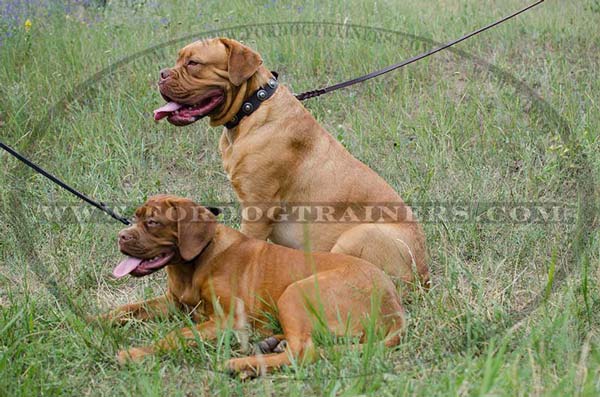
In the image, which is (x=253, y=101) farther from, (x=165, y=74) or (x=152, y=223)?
(x=152, y=223)

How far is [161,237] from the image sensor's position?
4273 mm

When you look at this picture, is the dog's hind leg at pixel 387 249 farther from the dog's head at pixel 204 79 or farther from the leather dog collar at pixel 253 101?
the dog's head at pixel 204 79

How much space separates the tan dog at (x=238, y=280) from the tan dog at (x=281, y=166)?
428 millimetres

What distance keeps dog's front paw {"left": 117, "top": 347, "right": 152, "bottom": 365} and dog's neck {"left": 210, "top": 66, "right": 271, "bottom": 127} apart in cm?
166

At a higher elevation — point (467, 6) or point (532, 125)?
point (467, 6)

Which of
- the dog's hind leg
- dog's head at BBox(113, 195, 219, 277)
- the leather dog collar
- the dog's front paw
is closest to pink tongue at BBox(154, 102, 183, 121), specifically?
the leather dog collar

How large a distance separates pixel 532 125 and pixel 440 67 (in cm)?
150

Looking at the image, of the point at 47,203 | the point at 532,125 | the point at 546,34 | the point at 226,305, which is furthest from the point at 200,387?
the point at 546,34

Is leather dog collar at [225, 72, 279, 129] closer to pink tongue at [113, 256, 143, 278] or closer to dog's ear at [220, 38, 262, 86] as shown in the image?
dog's ear at [220, 38, 262, 86]

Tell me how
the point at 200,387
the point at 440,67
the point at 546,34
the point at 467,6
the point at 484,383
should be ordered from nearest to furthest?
the point at 484,383 → the point at 200,387 → the point at 440,67 → the point at 546,34 → the point at 467,6

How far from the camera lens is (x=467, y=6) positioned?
969cm

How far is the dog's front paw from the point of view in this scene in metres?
3.83

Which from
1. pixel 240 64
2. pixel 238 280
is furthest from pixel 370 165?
pixel 238 280

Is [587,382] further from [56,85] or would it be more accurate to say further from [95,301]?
[56,85]
